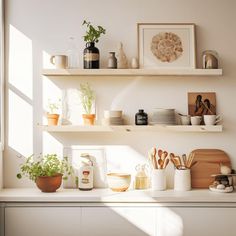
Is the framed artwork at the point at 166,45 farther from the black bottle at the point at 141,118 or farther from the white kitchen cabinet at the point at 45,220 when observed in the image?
the white kitchen cabinet at the point at 45,220

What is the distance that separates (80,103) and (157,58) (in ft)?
2.50

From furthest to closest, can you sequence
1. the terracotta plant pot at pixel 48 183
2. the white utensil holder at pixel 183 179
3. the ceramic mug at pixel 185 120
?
1. the ceramic mug at pixel 185 120
2. the white utensil holder at pixel 183 179
3. the terracotta plant pot at pixel 48 183

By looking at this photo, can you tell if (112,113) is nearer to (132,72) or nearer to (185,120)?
(132,72)

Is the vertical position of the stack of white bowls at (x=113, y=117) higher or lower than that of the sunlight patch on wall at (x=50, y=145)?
higher

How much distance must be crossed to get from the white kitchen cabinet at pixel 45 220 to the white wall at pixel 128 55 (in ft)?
2.06

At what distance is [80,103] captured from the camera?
3.33 m

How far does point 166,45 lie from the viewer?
331 centimetres

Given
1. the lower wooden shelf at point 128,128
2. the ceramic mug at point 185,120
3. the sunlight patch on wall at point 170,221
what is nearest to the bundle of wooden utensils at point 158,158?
the lower wooden shelf at point 128,128

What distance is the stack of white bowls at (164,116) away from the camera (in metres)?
3.21

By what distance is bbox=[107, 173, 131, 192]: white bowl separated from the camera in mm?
3094

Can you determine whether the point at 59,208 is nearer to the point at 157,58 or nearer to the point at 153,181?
the point at 153,181

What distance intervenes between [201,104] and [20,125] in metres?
1.56

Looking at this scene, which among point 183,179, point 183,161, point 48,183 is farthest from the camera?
point 183,161

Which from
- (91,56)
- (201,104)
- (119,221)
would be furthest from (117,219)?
(91,56)
